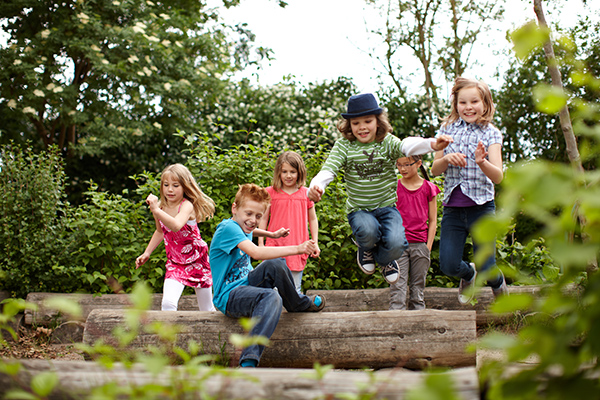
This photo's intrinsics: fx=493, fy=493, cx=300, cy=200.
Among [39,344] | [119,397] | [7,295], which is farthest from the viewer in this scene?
[7,295]

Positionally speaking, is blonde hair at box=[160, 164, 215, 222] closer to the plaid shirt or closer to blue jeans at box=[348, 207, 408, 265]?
blue jeans at box=[348, 207, 408, 265]

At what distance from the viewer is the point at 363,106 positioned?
381 cm

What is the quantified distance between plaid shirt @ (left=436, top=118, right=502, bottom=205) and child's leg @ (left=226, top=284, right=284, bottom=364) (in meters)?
1.70

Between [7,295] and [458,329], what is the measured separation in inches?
169

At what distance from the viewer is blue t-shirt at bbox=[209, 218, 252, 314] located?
3.22m

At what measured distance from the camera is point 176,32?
8.65m

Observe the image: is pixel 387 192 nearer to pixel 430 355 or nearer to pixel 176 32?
pixel 430 355

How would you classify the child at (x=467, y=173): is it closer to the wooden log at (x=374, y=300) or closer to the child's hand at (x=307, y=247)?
the wooden log at (x=374, y=300)

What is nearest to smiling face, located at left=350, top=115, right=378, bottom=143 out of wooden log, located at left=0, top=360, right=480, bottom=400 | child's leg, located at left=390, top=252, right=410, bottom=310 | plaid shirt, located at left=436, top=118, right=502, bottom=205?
plaid shirt, located at left=436, top=118, right=502, bottom=205

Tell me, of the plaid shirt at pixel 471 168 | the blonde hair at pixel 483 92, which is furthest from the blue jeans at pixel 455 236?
the blonde hair at pixel 483 92

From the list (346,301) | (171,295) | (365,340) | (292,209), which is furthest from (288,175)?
(365,340)

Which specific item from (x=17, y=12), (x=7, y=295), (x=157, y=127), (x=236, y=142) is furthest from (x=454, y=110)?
(x=17, y=12)

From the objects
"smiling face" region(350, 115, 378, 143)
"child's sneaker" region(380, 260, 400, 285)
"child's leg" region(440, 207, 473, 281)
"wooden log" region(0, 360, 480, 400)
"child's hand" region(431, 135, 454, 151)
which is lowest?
"child's sneaker" region(380, 260, 400, 285)

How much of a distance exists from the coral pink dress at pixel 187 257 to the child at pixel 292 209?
2.05 feet
